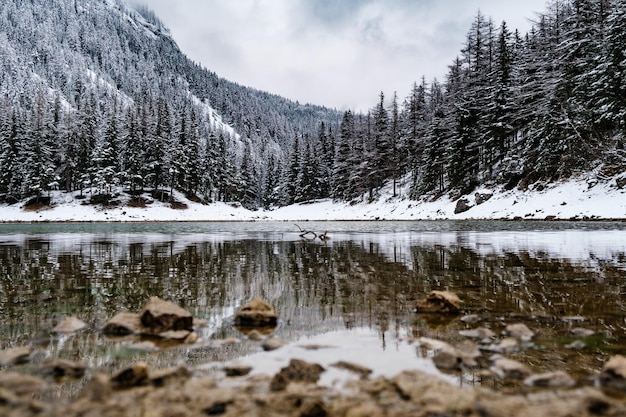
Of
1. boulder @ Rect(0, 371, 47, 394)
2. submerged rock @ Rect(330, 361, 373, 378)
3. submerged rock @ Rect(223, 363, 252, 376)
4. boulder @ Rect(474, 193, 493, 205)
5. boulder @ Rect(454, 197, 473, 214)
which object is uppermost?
boulder @ Rect(474, 193, 493, 205)

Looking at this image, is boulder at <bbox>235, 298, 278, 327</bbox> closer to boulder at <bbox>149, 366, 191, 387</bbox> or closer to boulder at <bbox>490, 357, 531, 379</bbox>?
boulder at <bbox>149, 366, 191, 387</bbox>

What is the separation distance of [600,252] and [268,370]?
44.0ft

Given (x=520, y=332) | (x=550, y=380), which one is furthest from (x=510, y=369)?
(x=520, y=332)

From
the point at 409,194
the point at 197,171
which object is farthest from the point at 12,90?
the point at 409,194

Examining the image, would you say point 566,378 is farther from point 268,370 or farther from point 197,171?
point 197,171

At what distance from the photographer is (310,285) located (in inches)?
340

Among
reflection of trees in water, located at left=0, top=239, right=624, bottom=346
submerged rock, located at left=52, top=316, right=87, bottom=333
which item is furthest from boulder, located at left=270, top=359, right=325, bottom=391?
submerged rock, located at left=52, top=316, right=87, bottom=333

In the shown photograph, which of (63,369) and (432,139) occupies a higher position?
(432,139)

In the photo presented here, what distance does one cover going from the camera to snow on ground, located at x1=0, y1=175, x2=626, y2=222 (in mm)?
31375

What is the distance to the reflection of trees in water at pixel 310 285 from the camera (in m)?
6.20

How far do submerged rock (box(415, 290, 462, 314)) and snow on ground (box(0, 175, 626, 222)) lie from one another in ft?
98.5

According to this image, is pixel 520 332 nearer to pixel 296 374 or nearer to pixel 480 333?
pixel 480 333

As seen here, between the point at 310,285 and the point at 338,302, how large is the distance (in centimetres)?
175

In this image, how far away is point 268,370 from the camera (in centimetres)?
388
